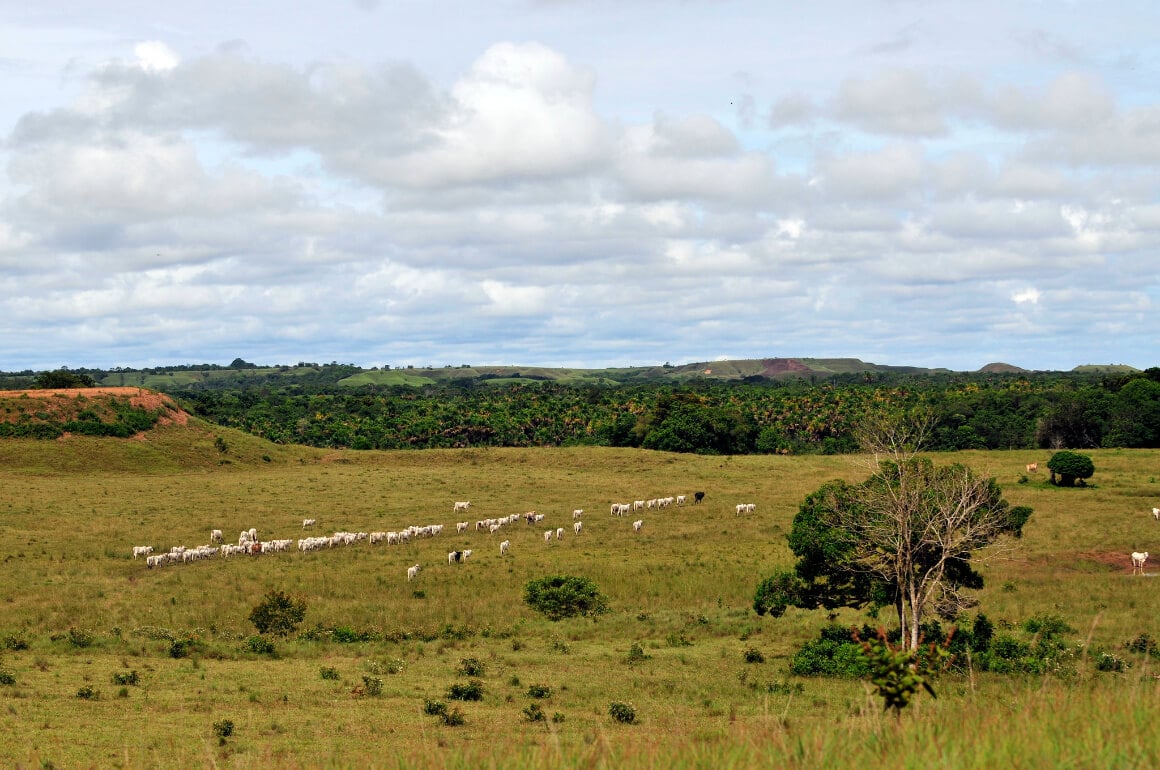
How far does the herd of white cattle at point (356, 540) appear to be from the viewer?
159 ft

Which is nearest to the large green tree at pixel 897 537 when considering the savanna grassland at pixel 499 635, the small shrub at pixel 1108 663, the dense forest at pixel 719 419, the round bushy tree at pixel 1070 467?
the savanna grassland at pixel 499 635

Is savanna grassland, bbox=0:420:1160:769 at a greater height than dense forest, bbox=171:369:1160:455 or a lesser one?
lesser

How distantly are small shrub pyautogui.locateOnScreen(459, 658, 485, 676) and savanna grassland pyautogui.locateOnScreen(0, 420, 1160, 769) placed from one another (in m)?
0.11

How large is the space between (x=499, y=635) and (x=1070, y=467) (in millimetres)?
48980

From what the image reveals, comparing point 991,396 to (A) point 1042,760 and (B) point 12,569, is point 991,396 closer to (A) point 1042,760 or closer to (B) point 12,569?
(B) point 12,569

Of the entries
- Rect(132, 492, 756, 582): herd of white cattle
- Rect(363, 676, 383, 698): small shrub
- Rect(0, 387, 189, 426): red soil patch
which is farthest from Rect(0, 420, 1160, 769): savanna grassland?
Rect(0, 387, 189, 426): red soil patch

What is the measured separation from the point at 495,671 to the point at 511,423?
109m

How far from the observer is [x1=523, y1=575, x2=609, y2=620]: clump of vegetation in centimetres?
3844

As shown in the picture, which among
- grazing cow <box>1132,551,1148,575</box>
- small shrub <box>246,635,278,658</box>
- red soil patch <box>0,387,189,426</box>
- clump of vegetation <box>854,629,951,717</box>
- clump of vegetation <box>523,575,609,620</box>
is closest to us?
clump of vegetation <box>854,629,951,717</box>

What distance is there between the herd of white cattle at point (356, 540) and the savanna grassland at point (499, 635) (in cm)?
103

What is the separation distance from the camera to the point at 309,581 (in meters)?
43.1

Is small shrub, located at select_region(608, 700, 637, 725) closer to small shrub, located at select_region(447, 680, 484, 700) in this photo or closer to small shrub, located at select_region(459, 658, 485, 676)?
small shrub, located at select_region(447, 680, 484, 700)

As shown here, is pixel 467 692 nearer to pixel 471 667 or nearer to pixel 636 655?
pixel 471 667

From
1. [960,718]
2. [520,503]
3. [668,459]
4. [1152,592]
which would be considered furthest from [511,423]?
[960,718]
